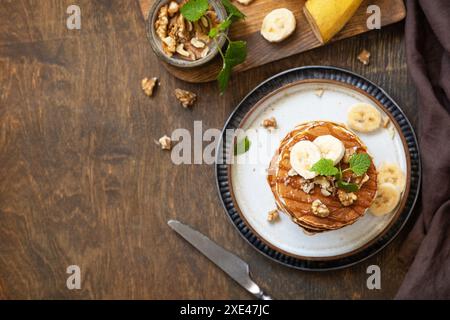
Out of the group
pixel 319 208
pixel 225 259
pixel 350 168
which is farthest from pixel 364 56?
pixel 225 259

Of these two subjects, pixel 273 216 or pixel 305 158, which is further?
pixel 273 216

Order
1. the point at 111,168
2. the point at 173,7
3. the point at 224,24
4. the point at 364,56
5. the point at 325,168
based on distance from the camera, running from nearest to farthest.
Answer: the point at 325,168 < the point at 224,24 < the point at 173,7 < the point at 364,56 < the point at 111,168

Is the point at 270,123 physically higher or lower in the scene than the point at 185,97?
lower

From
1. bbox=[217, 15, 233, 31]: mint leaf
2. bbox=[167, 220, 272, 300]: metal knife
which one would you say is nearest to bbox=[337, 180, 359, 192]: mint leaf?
bbox=[167, 220, 272, 300]: metal knife

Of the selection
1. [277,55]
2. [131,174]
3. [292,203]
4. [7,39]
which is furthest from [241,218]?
[7,39]

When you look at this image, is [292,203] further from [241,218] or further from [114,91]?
[114,91]

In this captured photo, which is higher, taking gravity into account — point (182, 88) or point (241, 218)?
point (182, 88)

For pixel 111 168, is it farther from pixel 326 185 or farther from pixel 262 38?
pixel 326 185
